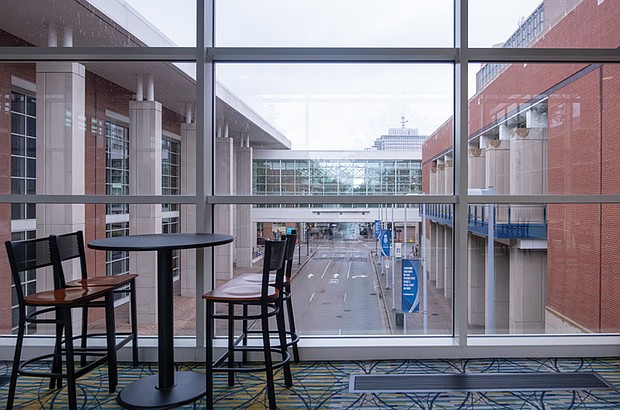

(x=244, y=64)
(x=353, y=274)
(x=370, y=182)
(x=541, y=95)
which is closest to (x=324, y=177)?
(x=370, y=182)

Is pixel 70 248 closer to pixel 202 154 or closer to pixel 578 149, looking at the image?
pixel 202 154

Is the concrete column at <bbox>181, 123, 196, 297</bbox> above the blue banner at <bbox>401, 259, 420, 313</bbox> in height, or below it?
above

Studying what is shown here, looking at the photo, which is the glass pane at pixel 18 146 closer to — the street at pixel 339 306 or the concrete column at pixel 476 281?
the street at pixel 339 306

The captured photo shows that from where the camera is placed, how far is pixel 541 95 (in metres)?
3.28

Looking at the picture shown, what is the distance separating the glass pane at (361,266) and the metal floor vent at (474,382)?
1.72 feet

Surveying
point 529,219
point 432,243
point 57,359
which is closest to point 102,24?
point 57,359

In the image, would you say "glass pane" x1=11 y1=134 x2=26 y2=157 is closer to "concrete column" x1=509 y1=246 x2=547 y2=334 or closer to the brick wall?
the brick wall

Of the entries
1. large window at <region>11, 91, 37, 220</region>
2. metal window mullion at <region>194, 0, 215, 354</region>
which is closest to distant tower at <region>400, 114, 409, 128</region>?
metal window mullion at <region>194, 0, 215, 354</region>

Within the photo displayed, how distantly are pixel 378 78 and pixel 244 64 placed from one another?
109cm

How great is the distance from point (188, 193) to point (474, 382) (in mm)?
2478

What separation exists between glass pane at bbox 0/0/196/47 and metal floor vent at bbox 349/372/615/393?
283cm

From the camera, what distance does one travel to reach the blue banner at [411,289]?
332 cm

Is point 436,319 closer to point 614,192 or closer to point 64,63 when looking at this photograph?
point 614,192

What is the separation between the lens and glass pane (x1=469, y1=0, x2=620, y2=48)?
3.16 metres
